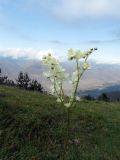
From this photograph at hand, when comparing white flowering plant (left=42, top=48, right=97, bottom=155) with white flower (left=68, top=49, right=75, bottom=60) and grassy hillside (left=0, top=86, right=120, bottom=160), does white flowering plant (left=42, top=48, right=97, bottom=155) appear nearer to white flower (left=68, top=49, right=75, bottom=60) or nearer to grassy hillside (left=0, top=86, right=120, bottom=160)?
white flower (left=68, top=49, right=75, bottom=60)

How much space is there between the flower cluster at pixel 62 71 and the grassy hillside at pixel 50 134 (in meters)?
5.86

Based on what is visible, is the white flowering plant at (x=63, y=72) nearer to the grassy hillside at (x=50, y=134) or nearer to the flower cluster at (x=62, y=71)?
the flower cluster at (x=62, y=71)

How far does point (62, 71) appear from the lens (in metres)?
7.85

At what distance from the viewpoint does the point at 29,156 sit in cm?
1361

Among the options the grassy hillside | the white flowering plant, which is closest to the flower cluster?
the white flowering plant

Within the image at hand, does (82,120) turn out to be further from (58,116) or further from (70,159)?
(70,159)

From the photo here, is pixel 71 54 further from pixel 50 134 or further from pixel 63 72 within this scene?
pixel 50 134

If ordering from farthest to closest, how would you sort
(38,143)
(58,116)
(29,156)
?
(58,116), (38,143), (29,156)

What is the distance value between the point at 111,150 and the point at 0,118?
13.8ft

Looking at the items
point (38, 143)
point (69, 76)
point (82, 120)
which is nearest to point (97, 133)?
point (82, 120)

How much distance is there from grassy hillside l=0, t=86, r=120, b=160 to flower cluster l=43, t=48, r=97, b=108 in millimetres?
5864

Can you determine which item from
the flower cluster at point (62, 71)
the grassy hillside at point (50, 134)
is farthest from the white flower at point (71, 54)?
the grassy hillside at point (50, 134)

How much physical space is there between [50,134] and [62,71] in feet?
26.7

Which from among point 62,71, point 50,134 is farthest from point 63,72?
point 50,134
